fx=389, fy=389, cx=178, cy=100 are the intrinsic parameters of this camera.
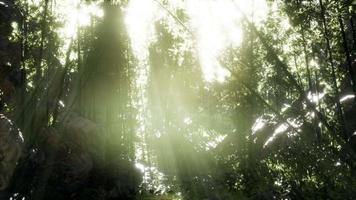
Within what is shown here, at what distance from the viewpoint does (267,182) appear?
48.8 ft

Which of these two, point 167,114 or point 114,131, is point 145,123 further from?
point 114,131

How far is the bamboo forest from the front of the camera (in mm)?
13094

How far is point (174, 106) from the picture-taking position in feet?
99.3

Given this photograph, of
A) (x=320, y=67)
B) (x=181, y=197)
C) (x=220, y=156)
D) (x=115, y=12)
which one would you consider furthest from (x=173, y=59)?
(x=181, y=197)

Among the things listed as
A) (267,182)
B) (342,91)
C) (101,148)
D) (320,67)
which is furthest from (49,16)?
(342,91)

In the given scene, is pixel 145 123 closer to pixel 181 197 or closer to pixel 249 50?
pixel 249 50

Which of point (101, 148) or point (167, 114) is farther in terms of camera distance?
point (167, 114)

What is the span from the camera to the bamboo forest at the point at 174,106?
1309 cm

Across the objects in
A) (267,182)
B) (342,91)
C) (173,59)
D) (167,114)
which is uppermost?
(173,59)

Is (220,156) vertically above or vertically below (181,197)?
above

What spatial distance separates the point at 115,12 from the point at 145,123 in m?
12.4

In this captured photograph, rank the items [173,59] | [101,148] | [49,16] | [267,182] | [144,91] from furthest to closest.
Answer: [144,91], [173,59], [101,148], [49,16], [267,182]

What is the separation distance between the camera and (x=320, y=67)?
71.1 ft

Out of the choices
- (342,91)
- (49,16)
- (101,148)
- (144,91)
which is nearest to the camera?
(49,16)
